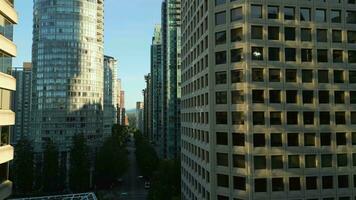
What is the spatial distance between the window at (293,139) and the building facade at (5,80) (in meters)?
32.4

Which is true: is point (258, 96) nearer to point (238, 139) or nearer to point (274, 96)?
point (274, 96)

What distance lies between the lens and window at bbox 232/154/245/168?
4450 cm

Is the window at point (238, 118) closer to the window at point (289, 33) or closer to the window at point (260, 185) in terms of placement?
the window at point (260, 185)

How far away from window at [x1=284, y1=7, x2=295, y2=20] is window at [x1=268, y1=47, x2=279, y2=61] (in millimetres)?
4539

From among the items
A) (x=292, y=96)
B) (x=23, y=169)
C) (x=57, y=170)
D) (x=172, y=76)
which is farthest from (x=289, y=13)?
(x=57, y=170)

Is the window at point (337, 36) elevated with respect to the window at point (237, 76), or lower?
elevated

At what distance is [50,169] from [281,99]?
81.4m

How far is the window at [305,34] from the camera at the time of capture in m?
46.6

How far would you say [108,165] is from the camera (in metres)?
115

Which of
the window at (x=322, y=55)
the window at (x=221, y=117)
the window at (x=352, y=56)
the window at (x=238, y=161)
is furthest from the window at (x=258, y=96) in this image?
the window at (x=352, y=56)

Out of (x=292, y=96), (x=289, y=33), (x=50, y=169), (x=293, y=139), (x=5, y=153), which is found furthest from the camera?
(x=50, y=169)

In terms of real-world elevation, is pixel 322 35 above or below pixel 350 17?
below

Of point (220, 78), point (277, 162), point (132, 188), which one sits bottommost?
point (132, 188)

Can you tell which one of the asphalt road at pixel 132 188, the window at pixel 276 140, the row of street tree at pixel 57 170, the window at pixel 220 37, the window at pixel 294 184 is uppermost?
the window at pixel 220 37
